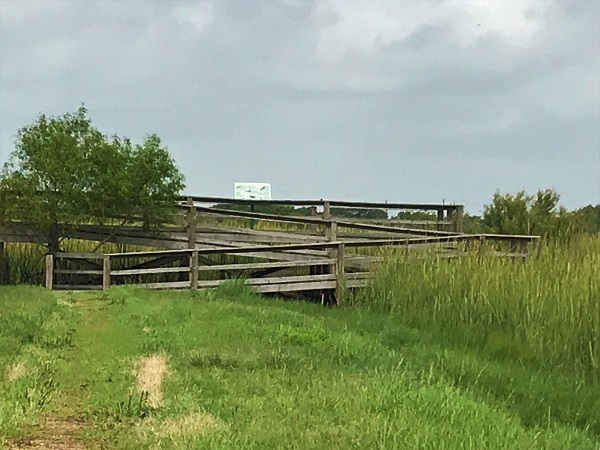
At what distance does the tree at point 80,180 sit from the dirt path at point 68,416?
8.56 meters

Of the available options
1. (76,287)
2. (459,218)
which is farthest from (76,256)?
(459,218)

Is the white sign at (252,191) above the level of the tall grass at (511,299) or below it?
above

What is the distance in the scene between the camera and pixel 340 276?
15664 millimetres

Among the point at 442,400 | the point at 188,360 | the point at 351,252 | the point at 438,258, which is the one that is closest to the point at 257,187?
the point at 351,252

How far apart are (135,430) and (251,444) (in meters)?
0.85

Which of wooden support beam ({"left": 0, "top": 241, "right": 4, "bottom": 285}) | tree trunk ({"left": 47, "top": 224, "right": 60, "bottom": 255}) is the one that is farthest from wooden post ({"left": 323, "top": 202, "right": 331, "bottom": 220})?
wooden support beam ({"left": 0, "top": 241, "right": 4, "bottom": 285})

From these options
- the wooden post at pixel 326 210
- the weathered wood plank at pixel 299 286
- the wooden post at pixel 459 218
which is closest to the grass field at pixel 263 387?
the weathered wood plank at pixel 299 286

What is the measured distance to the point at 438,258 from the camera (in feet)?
46.7

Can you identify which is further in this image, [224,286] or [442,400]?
[224,286]

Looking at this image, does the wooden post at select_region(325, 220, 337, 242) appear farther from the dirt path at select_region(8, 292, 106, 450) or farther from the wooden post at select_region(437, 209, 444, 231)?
the dirt path at select_region(8, 292, 106, 450)

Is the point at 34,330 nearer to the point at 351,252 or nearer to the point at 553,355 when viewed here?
the point at 553,355

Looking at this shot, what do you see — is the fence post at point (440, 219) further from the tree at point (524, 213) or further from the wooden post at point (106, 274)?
the wooden post at point (106, 274)

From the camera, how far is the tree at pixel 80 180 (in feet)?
58.0

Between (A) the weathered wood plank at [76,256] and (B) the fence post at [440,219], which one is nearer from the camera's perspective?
(A) the weathered wood plank at [76,256]
